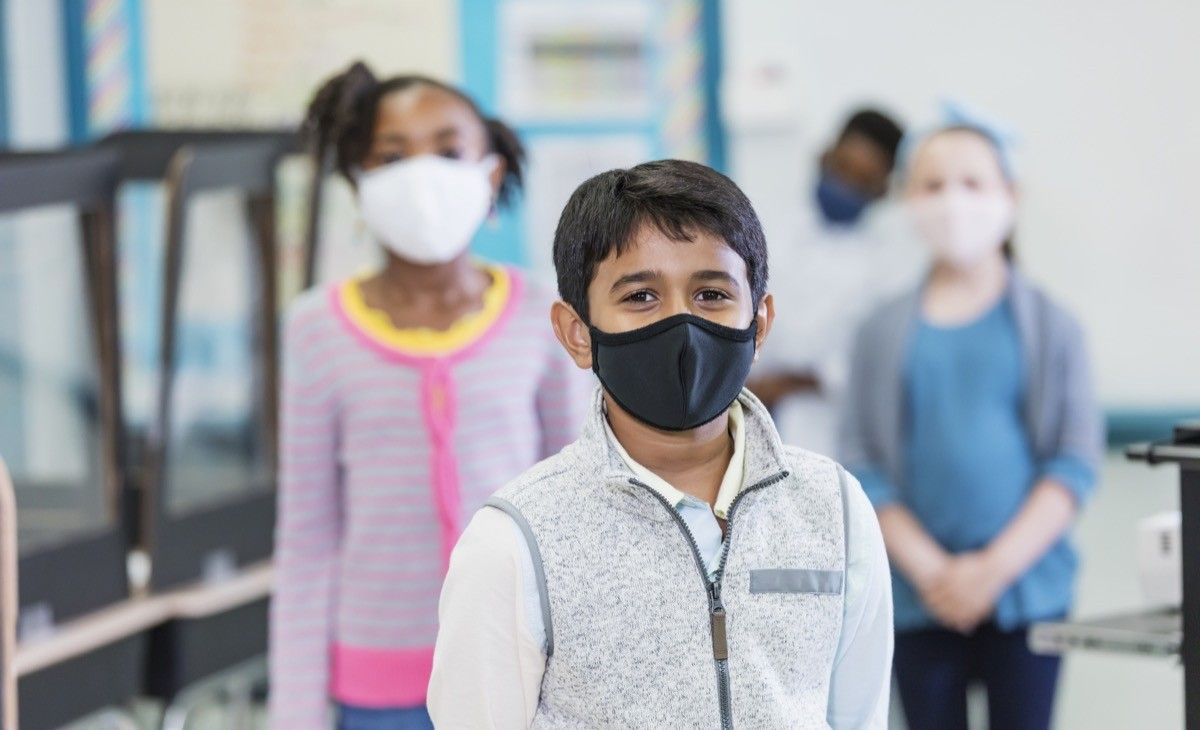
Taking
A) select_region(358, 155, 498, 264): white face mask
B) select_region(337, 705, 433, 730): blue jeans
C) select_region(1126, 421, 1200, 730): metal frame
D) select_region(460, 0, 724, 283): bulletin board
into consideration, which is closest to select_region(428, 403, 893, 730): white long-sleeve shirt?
select_region(1126, 421, 1200, 730): metal frame

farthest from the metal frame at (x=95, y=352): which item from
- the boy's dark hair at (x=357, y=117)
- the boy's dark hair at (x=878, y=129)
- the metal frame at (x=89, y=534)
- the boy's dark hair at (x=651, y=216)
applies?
the boy's dark hair at (x=878, y=129)

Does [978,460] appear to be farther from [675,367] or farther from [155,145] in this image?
[155,145]

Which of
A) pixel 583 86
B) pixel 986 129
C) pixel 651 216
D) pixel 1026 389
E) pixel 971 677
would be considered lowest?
pixel 971 677

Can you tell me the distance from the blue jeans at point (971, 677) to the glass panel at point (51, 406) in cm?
150

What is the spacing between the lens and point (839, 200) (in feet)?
12.1

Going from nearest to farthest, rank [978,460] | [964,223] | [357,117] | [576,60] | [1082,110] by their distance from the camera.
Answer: [357,117] < [978,460] < [964,223] < [1082,110] < [576,60]

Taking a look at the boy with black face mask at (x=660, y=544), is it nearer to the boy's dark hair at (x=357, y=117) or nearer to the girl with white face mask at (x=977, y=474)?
the boy's dark hair at (x=357, y=117)

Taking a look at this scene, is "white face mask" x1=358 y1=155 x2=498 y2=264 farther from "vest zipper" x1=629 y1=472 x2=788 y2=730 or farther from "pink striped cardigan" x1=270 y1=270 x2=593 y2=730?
"vest zipper" x1=629 y1=472 x2=788 y2=730

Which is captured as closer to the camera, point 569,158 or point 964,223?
point 964,223

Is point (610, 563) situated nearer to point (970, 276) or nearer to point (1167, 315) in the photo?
point (970, 276)

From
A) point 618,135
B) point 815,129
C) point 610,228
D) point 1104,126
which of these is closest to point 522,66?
point 618,135

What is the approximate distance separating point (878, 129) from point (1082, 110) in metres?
0.47

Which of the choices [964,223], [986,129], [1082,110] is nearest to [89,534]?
[964,223]

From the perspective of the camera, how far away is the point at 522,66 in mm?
4133
